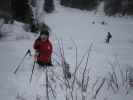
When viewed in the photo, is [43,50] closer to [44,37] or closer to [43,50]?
[43,50]

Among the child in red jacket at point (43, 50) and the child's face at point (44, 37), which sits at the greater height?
the child's face at point (44, 37)

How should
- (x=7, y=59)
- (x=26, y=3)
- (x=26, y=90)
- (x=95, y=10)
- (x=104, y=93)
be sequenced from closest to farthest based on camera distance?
(x=104, y=93)
(x=26, y=90)
(x=7, y=59)
(x=26, y=3)
(x=95, y=10)

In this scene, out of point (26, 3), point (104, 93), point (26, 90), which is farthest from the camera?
point (26, 3)

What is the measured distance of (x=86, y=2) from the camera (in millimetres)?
52969

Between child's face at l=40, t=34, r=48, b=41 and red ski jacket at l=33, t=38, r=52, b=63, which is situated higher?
child's face at l=40, t=34, r=48, b=41

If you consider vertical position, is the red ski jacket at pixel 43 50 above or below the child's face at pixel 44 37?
below

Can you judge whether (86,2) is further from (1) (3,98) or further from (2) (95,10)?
(1) (3,98)

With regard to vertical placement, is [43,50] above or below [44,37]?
below

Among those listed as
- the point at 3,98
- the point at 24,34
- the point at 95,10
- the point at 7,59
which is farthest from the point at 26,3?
the point at 95,10

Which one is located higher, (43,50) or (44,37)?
(44,37)

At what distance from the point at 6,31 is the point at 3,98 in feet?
36.2

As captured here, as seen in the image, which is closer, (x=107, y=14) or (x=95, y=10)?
(x=107, y=14)

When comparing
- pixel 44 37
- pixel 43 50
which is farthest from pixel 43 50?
pixel 44 37

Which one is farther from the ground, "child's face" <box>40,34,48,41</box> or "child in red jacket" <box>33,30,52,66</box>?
"child's face" <box>40,34,48,41</box>
